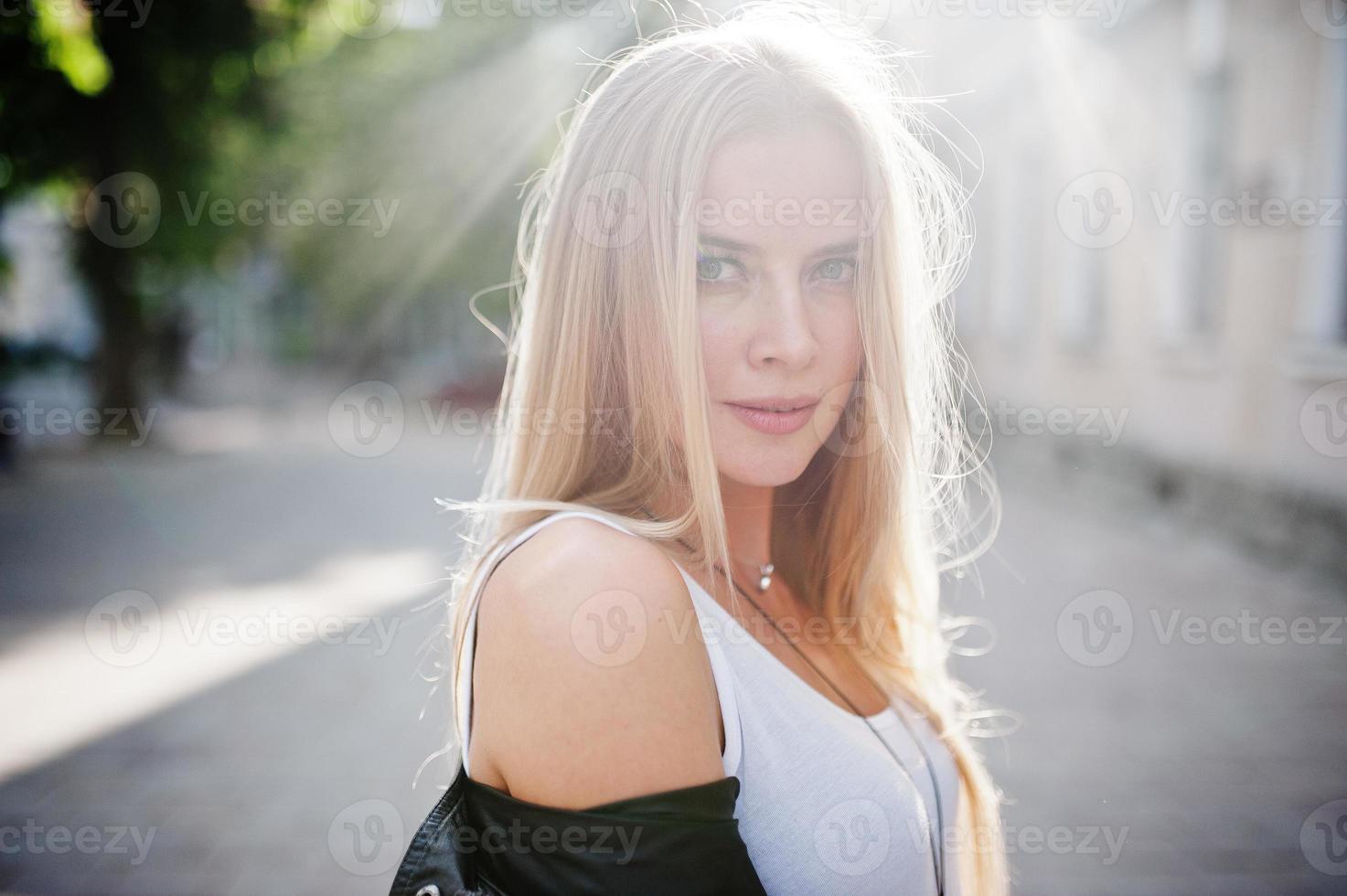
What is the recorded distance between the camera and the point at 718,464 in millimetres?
1610

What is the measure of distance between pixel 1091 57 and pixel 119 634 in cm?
1274

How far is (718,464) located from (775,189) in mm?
424

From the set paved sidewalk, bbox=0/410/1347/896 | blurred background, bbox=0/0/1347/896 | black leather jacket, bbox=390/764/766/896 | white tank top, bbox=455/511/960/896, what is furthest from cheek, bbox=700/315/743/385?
paved sidewalk, bbox=0/410/1347/896

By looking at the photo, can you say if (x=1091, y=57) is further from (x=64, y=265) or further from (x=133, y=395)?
(x=64, y=265)

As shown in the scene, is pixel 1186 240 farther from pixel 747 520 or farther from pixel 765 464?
pixel 765 464

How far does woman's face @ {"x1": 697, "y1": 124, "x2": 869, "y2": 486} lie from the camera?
1502 mm

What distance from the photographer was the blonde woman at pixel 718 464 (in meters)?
1.19

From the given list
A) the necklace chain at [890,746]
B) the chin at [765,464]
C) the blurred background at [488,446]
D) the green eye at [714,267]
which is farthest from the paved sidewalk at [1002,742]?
the green eye at [714,267]

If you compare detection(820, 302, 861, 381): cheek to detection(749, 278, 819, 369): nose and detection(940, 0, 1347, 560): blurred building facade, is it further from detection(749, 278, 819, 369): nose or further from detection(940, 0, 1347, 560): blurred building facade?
detection(940, 0, 1347, 560): blurred building facade

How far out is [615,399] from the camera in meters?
1.55

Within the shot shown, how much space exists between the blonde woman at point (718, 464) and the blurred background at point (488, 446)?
704 millimetres

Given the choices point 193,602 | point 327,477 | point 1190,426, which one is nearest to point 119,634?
point 193,602

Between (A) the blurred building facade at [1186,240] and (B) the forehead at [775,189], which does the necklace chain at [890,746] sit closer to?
(B) the forehead at [775,189]

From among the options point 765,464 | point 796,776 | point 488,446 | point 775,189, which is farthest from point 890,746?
point 488,446
